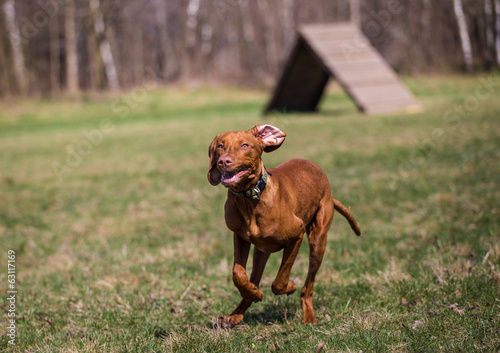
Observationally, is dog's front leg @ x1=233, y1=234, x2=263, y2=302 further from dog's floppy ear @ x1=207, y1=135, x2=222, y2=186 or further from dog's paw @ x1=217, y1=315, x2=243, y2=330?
dog's floppy ear @ x1=207, y1=135, x2=222, y2=186

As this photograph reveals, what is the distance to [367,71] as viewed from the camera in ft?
47.2

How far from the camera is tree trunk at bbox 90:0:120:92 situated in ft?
86.1

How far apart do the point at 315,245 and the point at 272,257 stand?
5.68ft

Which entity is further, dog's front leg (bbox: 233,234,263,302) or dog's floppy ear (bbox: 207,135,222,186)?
dog's front leg (bbox: 233,234,263,302)

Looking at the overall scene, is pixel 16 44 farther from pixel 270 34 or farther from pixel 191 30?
pixel 270 34

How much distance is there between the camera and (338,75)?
44.9ft

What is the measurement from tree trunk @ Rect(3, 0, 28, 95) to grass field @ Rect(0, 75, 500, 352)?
64.5 feet

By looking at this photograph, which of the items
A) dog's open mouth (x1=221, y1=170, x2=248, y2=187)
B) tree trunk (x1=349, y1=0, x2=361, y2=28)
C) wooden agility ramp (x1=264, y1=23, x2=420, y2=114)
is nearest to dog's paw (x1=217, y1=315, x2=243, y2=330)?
dog's open mouth (x1=221, y1=170, x2=248, y2=187)

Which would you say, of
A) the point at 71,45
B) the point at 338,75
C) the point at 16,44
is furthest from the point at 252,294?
the point at 16,44

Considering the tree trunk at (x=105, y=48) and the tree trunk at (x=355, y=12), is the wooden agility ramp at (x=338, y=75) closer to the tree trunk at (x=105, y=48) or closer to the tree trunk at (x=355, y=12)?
the tree trunk at (x=105, y=48)

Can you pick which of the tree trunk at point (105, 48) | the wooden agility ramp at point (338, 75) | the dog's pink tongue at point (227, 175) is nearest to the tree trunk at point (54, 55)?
the tree trunk at point (105, 48)

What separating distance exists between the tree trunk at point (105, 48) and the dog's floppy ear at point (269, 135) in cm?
2556

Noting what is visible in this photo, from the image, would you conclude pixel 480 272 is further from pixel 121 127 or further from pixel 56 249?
pixel 121 127

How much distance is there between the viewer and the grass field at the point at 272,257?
2.66 metres
